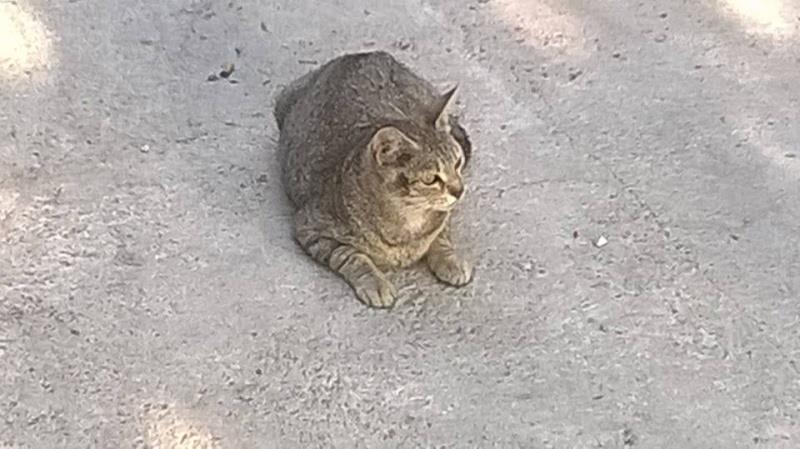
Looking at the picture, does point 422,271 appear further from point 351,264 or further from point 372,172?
point 372,172

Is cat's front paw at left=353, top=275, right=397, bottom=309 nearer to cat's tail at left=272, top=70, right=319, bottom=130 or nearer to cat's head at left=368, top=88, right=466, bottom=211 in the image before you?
cat's head at left=368, top=88, right=466, bottom=211

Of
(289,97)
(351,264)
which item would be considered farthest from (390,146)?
(289,97)

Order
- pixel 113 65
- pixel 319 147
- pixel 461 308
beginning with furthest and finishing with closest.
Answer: pixel 113 65 < pixel 319 147 < pixel 461 308

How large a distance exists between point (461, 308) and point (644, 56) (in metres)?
1.37

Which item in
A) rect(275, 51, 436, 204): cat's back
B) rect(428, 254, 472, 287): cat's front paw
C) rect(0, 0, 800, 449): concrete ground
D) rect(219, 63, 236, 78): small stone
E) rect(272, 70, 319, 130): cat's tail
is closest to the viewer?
rect(0, 0, 800, 449): concrete ground

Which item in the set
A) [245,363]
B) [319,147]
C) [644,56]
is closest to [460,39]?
[644,56]

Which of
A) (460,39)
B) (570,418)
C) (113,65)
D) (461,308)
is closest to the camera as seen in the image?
(570,418)

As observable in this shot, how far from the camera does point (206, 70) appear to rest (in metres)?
4.02

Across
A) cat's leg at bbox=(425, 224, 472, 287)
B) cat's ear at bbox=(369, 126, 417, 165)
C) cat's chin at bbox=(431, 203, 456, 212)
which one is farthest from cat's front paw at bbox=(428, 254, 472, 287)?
cat's ear at bbox=(369, 126, 417, 165)

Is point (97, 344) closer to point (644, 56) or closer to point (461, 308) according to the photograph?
point (461, 308)

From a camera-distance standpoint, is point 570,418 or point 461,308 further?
point 461,308

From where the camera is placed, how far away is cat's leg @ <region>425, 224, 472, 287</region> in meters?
3.27

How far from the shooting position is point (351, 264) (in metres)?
3.27

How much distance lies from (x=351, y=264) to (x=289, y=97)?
669mm
